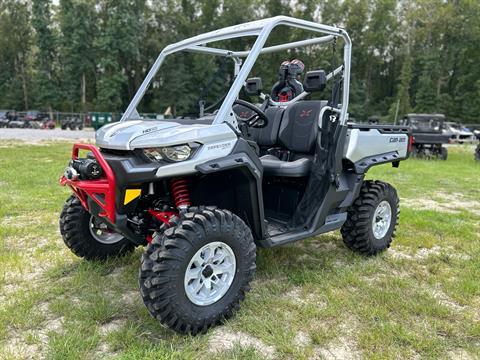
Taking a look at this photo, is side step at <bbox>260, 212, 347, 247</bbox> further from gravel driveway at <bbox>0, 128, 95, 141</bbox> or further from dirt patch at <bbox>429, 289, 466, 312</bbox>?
gravel driveway at <bbox>0, 128, 95, 141</bbox>

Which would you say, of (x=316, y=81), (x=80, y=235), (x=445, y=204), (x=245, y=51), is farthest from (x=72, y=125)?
(x=316, y=81)

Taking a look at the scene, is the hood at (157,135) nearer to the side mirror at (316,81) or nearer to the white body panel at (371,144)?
the side mirror at (316,81)

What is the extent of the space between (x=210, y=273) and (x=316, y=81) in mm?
1702

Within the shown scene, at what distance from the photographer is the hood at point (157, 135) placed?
2.76 m

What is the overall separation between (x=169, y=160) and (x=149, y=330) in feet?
3.72

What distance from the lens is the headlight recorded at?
9.09 ft

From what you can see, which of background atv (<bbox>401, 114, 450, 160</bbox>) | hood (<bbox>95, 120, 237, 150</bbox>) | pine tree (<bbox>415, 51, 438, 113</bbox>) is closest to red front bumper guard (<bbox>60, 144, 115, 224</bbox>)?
hood (<bbox>95, 120, 237, 150</bbox>)

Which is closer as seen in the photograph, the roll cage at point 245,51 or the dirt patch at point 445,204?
the roll cage at point 245,51

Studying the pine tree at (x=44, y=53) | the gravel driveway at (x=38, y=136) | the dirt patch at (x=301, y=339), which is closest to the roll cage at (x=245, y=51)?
the dirt patch at (x=301, y=339)

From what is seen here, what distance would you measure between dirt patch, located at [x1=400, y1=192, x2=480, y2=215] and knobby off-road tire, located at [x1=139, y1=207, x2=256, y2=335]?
4.80 m

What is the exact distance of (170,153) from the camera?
2.79 meters

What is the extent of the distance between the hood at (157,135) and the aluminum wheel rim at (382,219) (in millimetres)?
2184

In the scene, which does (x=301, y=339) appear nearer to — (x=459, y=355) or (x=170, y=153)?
(x=459, y=355)

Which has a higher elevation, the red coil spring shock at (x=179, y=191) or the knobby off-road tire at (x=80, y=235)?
the red coil spring shock at (x=179, y=191)
